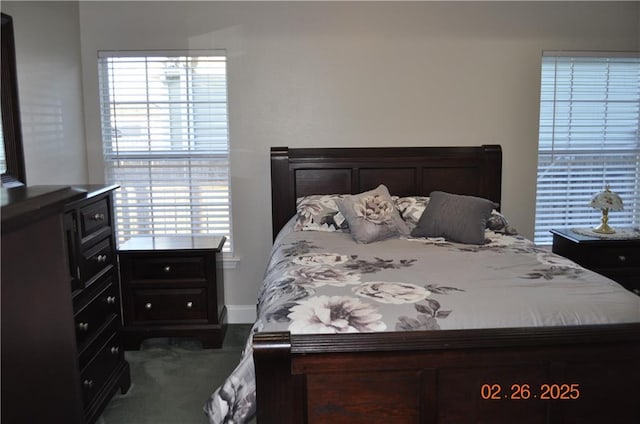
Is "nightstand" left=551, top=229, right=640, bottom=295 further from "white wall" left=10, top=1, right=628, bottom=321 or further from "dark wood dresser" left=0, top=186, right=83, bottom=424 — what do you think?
"dark wood dresser" left=0, top=186, right=83, bottom=424

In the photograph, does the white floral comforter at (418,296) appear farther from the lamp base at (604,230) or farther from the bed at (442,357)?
the lamp base at (604,230)

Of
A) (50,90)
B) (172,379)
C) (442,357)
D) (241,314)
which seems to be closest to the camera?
(442,357)

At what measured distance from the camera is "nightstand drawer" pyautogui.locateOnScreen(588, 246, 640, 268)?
11.7 feet

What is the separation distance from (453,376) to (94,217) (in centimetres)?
181

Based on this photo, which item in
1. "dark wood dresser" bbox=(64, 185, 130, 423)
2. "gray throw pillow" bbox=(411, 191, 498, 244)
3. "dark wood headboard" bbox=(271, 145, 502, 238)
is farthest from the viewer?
"dark wood headboard" bbox=(271, 145, 502, 238)

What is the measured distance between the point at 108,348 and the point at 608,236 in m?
3.19

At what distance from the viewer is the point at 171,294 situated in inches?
137

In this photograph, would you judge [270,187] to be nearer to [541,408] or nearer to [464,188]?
[464,188]

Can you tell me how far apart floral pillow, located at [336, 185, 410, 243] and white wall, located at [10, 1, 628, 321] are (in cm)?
Result: 73

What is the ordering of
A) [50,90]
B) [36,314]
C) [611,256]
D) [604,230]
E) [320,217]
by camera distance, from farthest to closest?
[604,230] → [611,256] → [320,217] → [50,90] → [36,314]

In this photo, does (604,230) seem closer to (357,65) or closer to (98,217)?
(357,65)

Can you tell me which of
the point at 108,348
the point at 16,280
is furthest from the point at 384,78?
the point at 16,280

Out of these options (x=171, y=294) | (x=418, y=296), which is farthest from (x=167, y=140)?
(x=418, y=296)

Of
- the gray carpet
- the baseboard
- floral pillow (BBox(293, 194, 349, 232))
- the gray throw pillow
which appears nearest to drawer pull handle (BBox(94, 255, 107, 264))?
the gray carpet
